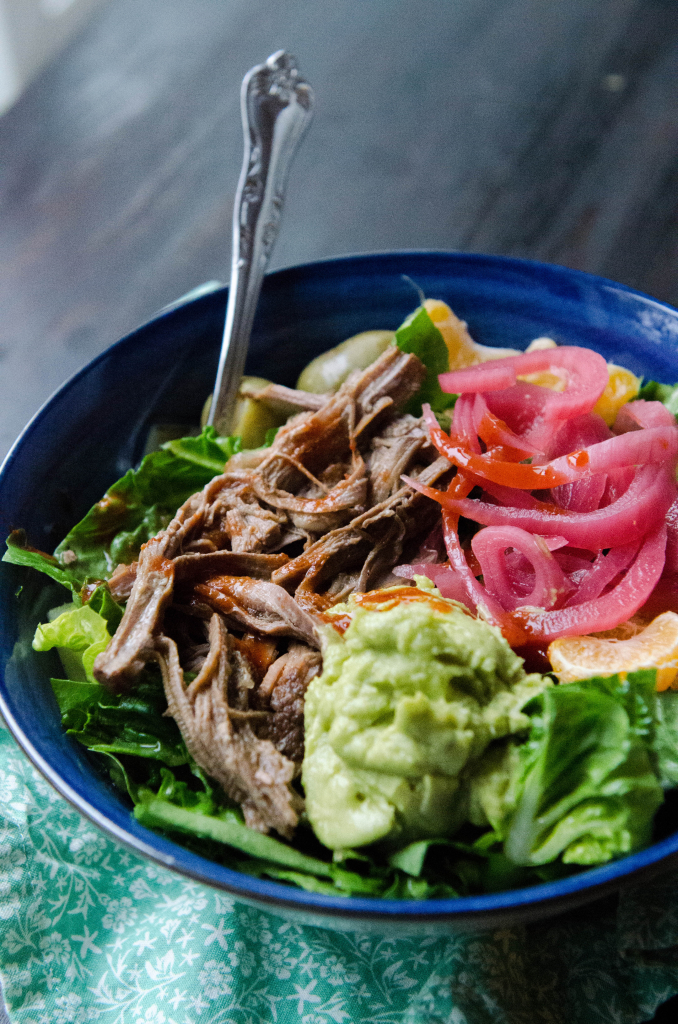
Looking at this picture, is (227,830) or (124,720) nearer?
(227,830)

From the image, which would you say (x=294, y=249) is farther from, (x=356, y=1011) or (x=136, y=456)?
(x=356, y=1011)

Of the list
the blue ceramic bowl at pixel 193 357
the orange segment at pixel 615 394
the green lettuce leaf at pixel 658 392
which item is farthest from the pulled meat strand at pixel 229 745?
the green lettuce leaf at pixel 658 392

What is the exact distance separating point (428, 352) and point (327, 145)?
2604 mm

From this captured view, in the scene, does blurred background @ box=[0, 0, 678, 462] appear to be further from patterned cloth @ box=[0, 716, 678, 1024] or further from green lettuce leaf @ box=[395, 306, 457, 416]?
patterned cloth @ box=[0, 716, 678, 1024]

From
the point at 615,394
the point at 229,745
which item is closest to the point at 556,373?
the point at 615,394

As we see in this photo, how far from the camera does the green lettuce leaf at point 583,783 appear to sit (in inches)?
73.5

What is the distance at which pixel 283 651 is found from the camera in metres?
2.41

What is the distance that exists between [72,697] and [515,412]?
1.68 meters

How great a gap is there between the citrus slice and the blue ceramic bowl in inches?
46.8

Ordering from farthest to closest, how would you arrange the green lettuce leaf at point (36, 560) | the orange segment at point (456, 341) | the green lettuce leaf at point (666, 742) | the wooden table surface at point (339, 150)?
the wooden table surface at point (339, 150) → the orange segment at point (456, 341) → the green lettuce leaf at point (36, 560) → the green lettuce leaf at point (666, 742)

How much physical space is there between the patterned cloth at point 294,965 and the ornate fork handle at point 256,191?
182 cm

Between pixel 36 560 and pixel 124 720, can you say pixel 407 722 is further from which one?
pixel 36 560

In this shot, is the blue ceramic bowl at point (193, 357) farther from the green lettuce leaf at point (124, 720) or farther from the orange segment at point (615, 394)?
the orange segment at point (615, 394)

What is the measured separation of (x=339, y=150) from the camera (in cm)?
518
